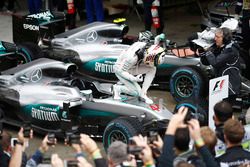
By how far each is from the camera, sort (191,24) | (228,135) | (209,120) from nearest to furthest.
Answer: (228,135)
(209,120)
(191,24)

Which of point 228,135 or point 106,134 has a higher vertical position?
point 228,135

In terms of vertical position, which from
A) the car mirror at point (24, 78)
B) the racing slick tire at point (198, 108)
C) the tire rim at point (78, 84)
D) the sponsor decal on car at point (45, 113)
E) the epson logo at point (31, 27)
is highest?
the epson logo at point (31, 27)

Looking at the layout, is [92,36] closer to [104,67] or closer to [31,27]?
[104,67]

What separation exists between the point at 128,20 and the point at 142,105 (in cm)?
803

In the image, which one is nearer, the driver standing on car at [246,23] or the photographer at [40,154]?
the photographer at [40,154]

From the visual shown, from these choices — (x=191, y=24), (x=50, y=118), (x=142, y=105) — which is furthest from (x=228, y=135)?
(x=191, y=24)

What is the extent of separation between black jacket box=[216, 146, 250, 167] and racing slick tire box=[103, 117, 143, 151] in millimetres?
2566

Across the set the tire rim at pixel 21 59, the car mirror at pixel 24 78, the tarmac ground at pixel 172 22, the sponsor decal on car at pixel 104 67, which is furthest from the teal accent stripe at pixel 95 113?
the tarmac ground at pixel 172 22

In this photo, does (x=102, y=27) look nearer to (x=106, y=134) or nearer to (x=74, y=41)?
(x=74, y=41)

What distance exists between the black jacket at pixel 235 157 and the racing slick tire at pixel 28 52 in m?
6.46

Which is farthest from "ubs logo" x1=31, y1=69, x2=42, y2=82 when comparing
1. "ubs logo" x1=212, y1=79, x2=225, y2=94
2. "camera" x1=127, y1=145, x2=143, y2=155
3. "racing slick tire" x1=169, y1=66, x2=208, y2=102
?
"camera" x1=127, y1=145, x2=143, y2=155

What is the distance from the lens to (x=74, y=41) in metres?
12.4

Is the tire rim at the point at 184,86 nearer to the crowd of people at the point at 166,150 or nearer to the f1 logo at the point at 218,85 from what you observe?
the f1 logo at the point at 218,85

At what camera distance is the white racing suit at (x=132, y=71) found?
953cm
